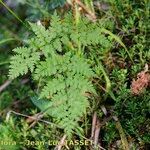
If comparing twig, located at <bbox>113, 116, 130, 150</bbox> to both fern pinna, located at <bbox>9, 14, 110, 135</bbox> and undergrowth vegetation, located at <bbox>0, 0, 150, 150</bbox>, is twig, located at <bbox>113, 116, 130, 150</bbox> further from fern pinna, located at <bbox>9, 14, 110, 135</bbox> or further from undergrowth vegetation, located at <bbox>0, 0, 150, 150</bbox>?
fern pinna, located at <bbox>9, 14, 110, 135</bbox>

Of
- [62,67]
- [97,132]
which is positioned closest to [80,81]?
[62,67]

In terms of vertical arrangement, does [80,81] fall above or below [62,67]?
below

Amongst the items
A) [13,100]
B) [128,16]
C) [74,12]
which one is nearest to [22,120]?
[13,100]

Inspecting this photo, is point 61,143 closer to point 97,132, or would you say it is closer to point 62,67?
point 97,132

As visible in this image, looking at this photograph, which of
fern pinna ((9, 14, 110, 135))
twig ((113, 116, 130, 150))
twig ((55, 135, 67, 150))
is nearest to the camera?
fern pinna ((9, 14, 110, 135))

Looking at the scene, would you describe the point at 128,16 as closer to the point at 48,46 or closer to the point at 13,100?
the point at 48,46

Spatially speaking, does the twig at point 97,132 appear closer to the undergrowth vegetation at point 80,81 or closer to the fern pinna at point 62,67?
the undergrowth vegetation at point 80,81

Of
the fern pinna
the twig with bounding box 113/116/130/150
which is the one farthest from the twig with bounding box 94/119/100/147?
the fern pinna

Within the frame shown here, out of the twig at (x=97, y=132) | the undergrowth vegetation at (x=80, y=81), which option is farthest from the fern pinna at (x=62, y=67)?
the twig at (x=97, y=132)
